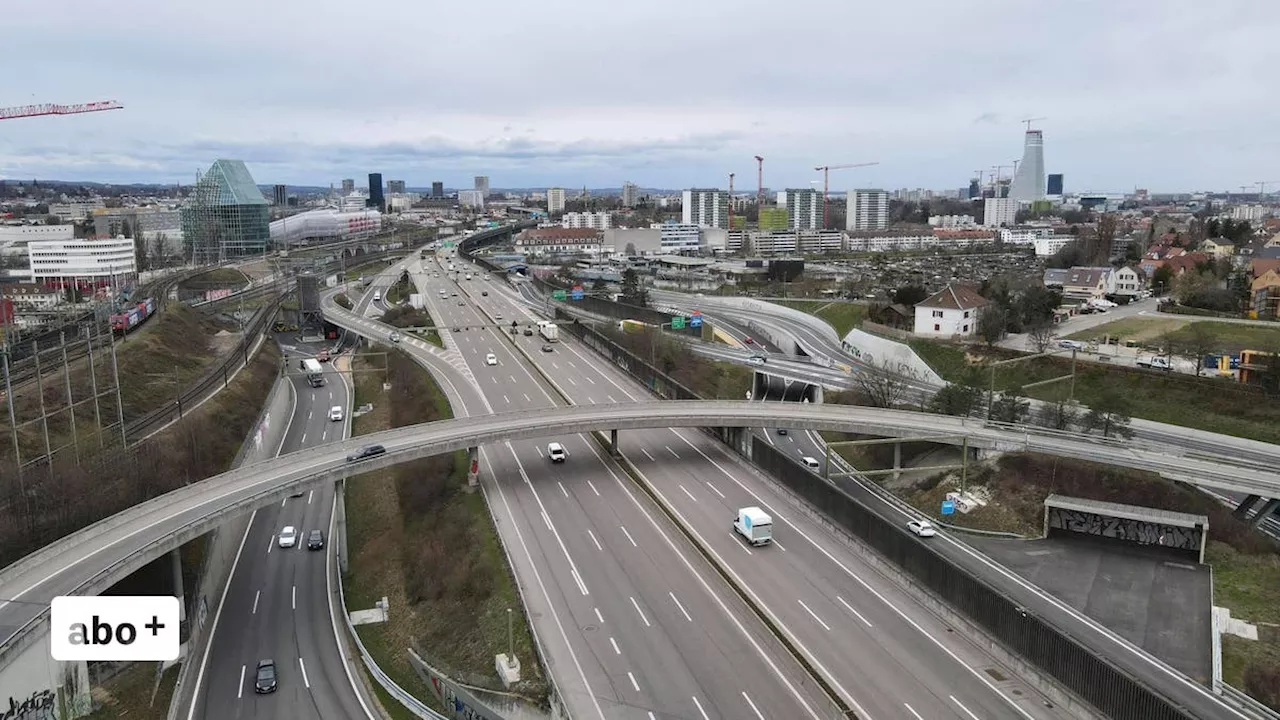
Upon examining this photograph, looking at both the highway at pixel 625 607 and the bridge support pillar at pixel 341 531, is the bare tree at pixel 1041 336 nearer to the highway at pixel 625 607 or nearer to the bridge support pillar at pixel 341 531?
the highway at pixel 625 607

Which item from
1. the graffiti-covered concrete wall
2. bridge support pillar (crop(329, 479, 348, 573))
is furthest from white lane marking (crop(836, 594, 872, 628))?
bridge support pillar (crop(329, 479, 348, 573))

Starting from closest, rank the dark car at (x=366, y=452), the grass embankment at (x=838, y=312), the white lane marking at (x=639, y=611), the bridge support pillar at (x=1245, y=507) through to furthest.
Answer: the white lane marking at (x=639, y=611), the bridge support pillar at (x=1245, y=507), the dark car at (x=366, y=452), the grass embankment at (x=838, y=312)

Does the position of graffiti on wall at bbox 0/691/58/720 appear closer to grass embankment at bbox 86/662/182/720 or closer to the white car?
grass embankment at bbox 86/662/182/720

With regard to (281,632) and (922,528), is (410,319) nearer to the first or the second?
(281,632)

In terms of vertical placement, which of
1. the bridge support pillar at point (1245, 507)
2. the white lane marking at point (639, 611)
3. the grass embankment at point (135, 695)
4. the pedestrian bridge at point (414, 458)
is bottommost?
the grass embankment at point (135, 695)

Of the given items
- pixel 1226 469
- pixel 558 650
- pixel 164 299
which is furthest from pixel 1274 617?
pixel 164 299

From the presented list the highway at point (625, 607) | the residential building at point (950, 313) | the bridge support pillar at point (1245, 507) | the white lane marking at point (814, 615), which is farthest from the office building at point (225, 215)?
the bridge support pillar at point (1245, 507)

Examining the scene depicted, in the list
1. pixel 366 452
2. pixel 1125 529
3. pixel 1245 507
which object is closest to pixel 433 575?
pixel 366 452
